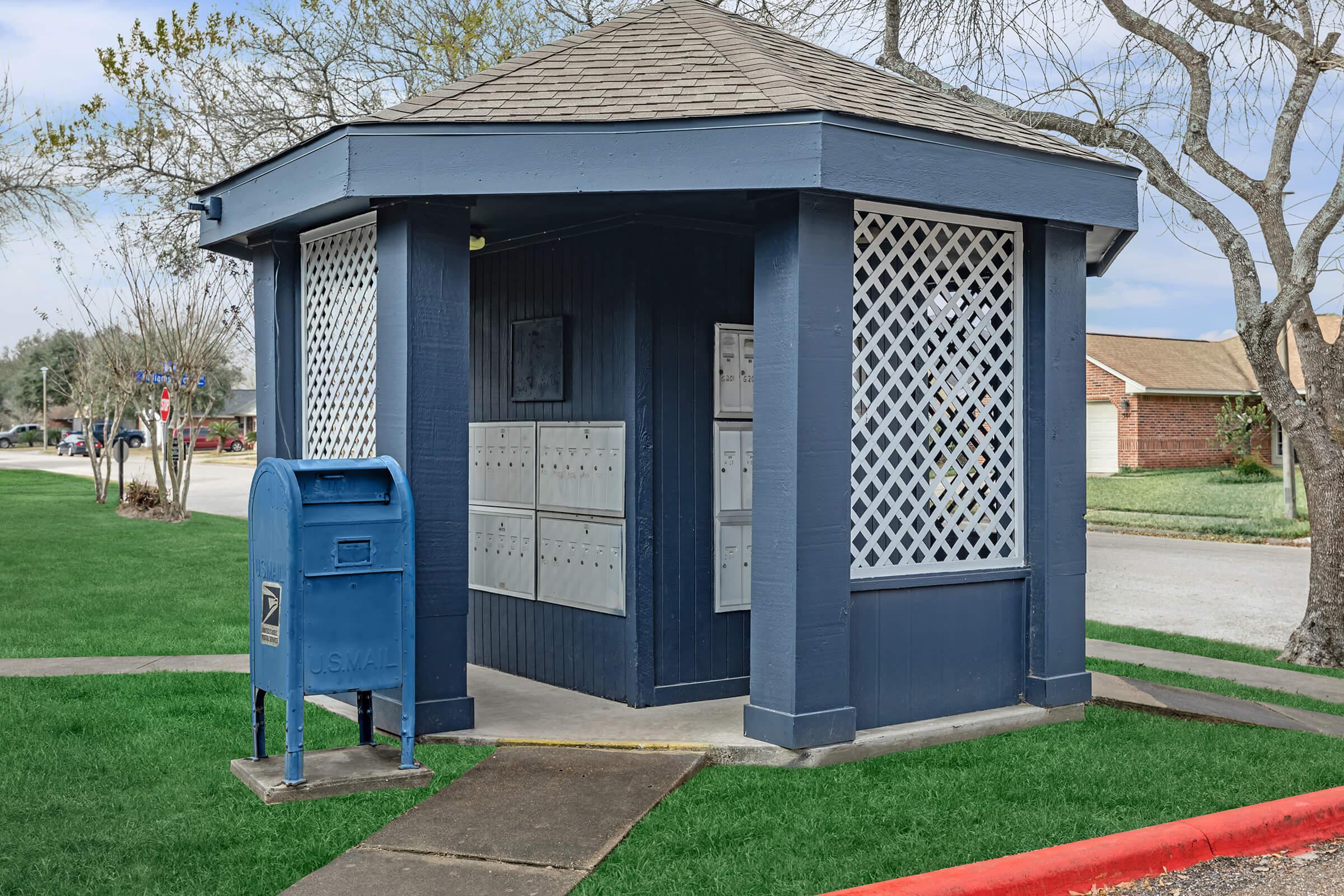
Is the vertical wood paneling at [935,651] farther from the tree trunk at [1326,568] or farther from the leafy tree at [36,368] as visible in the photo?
the leafy tree at [36,368]

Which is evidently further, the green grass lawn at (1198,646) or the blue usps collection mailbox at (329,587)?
the green grass lawn at (1198,646)

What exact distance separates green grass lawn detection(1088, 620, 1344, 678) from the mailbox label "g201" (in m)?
7.51

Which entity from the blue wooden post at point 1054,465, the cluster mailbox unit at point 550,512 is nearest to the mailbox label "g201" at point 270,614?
the cluster mailbox unit at point 550,512

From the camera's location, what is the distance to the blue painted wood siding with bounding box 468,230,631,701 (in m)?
6.93

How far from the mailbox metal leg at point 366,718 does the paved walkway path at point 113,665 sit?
2648 millimetres

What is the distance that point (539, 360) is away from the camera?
7.46 metres

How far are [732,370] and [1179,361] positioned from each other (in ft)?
124

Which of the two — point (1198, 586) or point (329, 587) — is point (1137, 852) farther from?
point (1198, 586)

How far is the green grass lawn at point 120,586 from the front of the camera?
9.34 meters

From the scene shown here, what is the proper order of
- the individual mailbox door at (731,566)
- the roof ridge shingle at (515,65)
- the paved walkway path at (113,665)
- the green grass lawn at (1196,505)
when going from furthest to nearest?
1. the green grass lawn at (1196,505)
2. the paved walkway path at (113,665)
3. the individual mailbox door at (731,566)
4. the roof ridge shingle at (515,65)

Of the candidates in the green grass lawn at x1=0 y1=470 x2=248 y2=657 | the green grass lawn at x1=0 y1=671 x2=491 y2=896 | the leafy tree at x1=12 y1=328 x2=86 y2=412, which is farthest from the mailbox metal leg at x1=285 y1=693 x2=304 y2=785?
the leafy tree at x1=12 y1=328 x2=86 y2=412

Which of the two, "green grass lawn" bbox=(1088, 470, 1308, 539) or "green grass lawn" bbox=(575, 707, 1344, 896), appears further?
"green grass lawn" bbox=(1088, 470, 1308, 539)

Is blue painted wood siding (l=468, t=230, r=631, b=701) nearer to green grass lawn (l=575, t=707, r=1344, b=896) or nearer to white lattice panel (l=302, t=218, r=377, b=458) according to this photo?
white lattice panel (l=302, t=218, r=377, b=458)

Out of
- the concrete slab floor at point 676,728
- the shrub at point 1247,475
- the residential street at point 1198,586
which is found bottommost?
the residential street at point 1198,586
